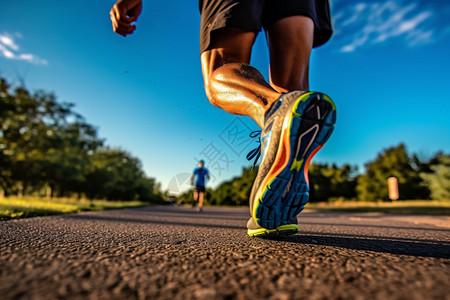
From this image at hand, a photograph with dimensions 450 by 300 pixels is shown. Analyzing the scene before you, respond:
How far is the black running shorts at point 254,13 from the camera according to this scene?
1.34 meters

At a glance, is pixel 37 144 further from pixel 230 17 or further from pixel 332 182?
pixel 332 182

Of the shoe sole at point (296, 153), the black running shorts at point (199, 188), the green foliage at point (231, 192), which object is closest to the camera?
the shoe sole at point (296, 153)

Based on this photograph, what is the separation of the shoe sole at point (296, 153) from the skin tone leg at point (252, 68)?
16cm

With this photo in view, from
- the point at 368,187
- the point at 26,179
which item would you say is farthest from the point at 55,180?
the point at 368,187

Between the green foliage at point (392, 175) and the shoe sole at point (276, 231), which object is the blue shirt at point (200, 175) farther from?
the green foliage at point (392, 175)

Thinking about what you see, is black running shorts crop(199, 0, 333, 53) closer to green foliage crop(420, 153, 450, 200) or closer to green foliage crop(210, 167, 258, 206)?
green foliage crop(210, 167, 258, 206)

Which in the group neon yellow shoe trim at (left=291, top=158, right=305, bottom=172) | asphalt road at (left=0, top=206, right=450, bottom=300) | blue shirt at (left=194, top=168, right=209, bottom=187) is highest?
blue shirt at (left=194, top=168, right=209, bottom=187)

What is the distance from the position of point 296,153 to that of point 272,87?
0.45 metres

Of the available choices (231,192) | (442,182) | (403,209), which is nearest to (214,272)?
(403,209)

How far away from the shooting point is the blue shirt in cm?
757

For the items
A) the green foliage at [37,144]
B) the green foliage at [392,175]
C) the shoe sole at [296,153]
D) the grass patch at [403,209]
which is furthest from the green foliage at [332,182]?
the shoe sole at [296,153]

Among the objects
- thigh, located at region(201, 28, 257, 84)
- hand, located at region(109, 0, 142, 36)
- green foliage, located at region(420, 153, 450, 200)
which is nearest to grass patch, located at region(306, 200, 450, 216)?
thigh, located at region(201, 28, 257, 84)

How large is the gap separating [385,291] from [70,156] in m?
19.1

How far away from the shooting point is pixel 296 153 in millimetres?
1016
